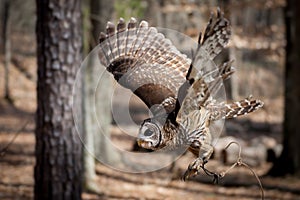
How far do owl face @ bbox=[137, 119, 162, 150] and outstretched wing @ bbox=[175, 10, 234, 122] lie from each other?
0.11 meters

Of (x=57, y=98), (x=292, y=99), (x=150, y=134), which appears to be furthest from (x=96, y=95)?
(x=150, y=134)

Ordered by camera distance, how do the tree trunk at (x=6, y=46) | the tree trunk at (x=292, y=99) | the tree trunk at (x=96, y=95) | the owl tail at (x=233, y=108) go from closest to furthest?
the owl tail at (x=233, y=108) < the tree trunk at (x=96, y=95) < the tree trunk at (x=292, y=99) < the tree trunk at (x=6, y=46)

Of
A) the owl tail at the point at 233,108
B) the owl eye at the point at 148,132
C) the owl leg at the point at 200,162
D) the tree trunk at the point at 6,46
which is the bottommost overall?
the owl leg at the point at 200,162

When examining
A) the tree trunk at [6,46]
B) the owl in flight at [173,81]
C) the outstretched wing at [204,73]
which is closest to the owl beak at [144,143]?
the owl in flight at [173,81]

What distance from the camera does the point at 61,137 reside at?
489 centimetres

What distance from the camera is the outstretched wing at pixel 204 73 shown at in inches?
71.4

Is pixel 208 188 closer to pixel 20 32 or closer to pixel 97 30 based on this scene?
pixel 97 30

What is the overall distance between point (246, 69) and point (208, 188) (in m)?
16.8

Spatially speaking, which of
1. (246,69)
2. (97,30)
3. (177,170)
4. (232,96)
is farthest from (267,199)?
(246,69)

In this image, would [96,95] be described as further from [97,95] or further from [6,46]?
[6,46]

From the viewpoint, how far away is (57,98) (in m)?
4.85

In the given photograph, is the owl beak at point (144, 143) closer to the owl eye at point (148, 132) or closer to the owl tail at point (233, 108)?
the owl eye at point (148, 132)

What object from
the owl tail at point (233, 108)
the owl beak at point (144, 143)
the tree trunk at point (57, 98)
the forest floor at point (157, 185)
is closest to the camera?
the owl beak at point (144, 143)

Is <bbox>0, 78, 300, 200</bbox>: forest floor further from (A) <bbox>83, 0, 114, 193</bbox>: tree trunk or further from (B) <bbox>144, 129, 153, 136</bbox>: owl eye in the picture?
(B) <bbox>144, 129, 153, 136</bbox>: owl eye
